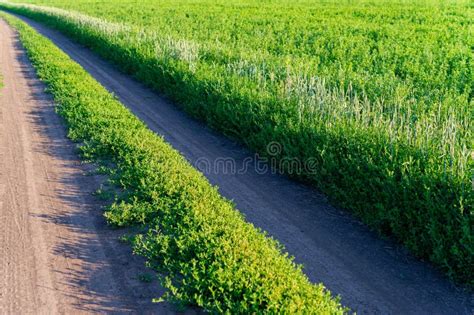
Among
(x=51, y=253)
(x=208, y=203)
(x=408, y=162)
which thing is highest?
(x=408, y=162)

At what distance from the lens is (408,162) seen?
6793 millimetres

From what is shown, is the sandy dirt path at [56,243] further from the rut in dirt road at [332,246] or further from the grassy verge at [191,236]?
the rut in dirt road at [332,246]

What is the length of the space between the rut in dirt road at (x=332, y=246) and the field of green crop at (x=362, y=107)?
0.28 metres

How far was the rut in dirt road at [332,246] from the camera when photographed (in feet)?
19.4

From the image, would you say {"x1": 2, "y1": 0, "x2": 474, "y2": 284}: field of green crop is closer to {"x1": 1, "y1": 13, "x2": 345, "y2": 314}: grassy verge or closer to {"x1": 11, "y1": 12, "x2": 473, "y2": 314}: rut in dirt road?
{"x1": 11, "y1": 12, "x2": 473, "y2": 314}: rut in dirt road

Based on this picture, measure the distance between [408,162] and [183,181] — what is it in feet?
11.1

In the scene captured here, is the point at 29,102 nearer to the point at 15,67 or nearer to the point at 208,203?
the point at 15,67

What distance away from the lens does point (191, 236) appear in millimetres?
6188

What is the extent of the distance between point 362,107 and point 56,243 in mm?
5904

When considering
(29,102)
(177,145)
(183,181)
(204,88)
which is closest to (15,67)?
(29,102)

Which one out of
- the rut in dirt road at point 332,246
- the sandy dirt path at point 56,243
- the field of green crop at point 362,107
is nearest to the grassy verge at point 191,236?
the sandy dirt path at point 56,243

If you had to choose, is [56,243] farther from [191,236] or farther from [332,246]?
[332,246]

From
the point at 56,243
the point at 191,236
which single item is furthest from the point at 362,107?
the point at 56,243

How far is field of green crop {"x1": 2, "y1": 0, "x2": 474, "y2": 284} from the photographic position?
6500 mm
